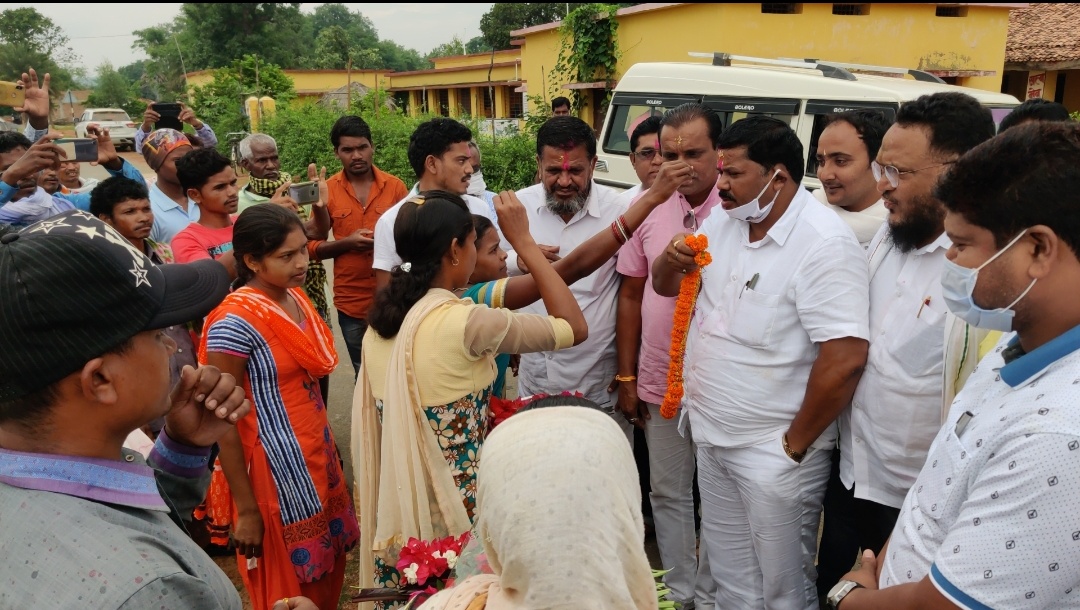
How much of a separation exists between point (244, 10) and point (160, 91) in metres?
11.0

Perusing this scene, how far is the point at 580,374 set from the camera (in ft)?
11.7

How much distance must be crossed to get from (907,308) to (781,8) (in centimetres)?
1369

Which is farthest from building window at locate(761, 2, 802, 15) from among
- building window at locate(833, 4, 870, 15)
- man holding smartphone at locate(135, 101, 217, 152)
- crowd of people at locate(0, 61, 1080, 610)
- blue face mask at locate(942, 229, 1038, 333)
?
blue face mask at locate(942, 229, 1038, 333)

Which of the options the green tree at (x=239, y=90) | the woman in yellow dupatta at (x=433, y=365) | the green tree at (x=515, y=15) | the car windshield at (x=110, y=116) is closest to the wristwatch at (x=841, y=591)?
the woman in yellow dupatta at (x=433, y=365)

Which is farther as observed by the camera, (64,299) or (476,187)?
(476,187)

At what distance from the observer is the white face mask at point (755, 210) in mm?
2713

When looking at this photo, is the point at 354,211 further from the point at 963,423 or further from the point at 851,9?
the point at 851,9

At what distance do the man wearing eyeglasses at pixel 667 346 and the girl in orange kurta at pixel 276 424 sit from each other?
58.6 inches

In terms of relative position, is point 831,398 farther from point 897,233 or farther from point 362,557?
point 362,557

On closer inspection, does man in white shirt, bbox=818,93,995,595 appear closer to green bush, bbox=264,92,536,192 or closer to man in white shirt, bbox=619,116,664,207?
man in white shirt, bbox=619,116,664,207

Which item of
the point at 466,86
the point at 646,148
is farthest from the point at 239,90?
the point at 646,148

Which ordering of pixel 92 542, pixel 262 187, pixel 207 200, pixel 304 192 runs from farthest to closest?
pixel 262 187 → pixel 304 192 → pixel 207 200 → pixel 92 542

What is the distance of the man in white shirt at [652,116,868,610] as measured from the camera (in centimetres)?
249

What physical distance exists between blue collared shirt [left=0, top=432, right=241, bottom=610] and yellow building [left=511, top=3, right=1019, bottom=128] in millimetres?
14250
